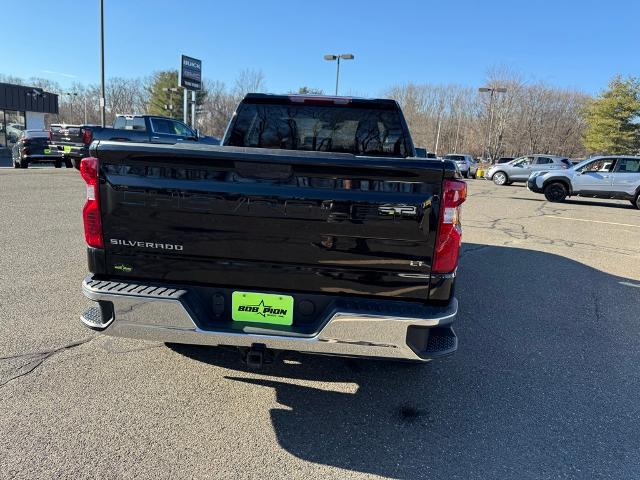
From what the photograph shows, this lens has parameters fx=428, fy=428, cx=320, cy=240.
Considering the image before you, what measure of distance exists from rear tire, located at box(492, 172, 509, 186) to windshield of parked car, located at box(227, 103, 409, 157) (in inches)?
Answer: 1030

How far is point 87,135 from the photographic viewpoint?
53.5 ft

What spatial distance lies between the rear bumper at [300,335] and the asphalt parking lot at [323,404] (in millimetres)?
579

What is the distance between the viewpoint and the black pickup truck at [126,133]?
51.7 feet

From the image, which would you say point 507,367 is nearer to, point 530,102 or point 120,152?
point 120,152

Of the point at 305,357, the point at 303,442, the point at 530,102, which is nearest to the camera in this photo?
the point at 303,442

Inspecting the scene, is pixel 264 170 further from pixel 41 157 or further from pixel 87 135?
pixel 41 157

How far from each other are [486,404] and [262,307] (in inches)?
68.3

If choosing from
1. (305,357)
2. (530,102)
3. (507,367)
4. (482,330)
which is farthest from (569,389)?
(530,102)

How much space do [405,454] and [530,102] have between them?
7931cm

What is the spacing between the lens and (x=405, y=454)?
245 centimetres

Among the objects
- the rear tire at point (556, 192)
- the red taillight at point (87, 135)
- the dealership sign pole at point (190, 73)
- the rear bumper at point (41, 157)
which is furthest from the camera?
the dealership sign pole at point (190, 73)

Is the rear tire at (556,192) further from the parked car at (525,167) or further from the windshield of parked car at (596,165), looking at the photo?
the parked car at (525,167)

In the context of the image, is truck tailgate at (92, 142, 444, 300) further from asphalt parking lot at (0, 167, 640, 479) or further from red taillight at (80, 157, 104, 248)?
asphalt parking lot at (0, 167, 640, 479)

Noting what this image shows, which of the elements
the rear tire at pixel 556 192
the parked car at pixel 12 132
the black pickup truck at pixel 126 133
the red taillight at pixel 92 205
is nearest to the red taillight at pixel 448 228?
the red taillight at pixel 92 205
